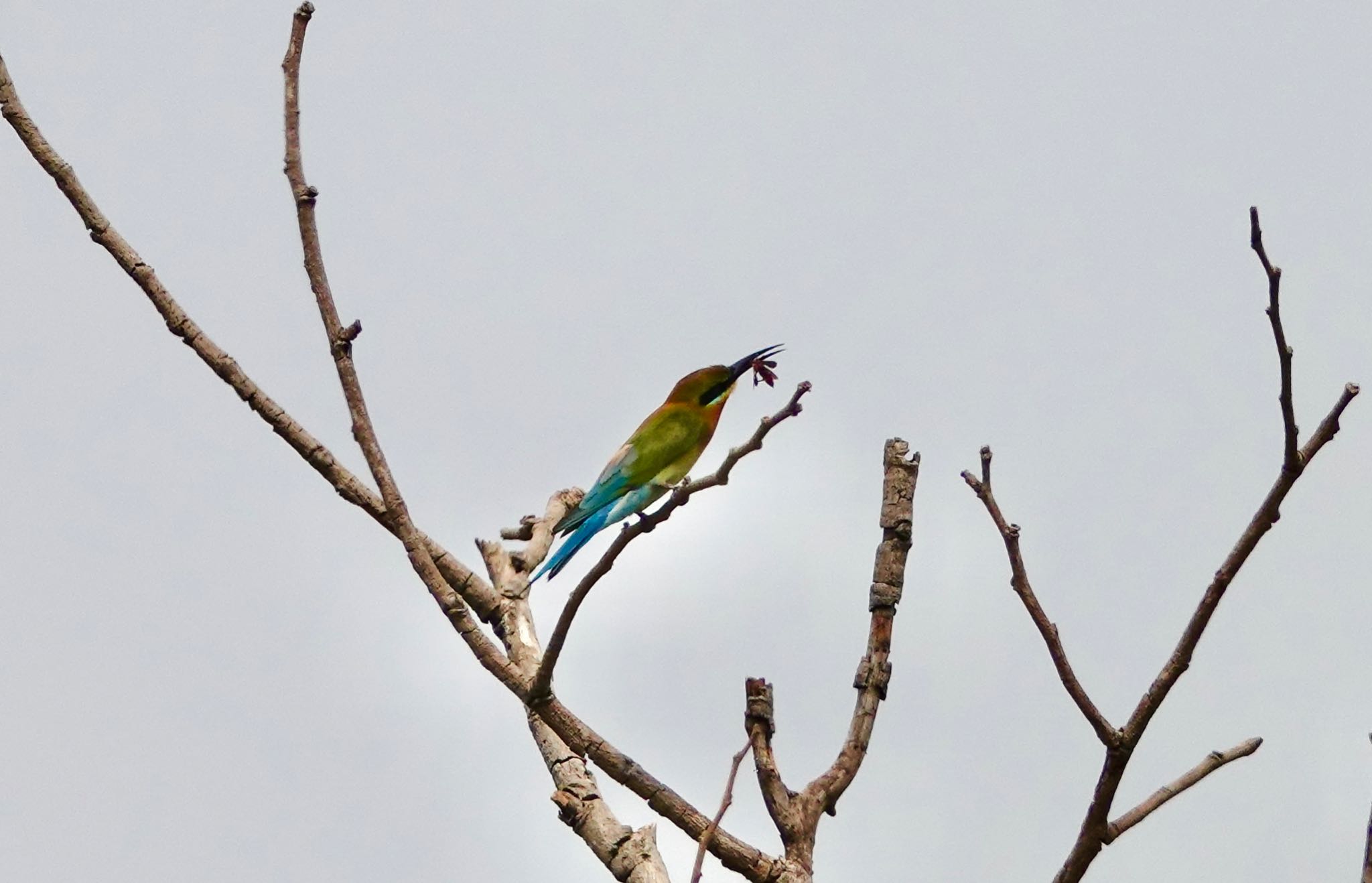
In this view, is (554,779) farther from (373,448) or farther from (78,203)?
(78,203)

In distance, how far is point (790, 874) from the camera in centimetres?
372

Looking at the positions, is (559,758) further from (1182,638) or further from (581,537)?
(1182,638)

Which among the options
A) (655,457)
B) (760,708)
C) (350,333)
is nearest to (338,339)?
(350,333)

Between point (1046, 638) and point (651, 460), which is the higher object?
point (651, 460)

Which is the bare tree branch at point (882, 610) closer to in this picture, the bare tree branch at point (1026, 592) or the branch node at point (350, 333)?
the bare tree branch at point (1026, 592)

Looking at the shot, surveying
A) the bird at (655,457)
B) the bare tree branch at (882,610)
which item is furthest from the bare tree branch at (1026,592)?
the bird at (655,457)

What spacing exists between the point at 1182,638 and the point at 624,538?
4.34 ft

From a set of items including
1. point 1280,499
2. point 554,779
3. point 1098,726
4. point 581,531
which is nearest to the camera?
point 1280,499

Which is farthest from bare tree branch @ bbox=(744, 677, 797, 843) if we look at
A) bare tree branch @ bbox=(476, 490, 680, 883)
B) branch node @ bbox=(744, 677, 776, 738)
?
bare tree branch @ bbox=(476, 490, 680, 883)

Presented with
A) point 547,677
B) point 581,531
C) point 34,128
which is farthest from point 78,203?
point 581,531

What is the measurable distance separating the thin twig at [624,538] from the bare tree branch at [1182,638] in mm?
571

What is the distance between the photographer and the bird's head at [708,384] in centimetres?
557

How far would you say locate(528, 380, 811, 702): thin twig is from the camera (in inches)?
119

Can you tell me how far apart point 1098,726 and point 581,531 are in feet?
7.93
